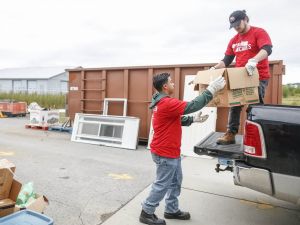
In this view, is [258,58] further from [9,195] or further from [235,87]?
[9,195]

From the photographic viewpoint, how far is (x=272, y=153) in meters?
2.95

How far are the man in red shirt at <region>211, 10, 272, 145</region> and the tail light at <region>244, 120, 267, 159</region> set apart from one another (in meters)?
0.94

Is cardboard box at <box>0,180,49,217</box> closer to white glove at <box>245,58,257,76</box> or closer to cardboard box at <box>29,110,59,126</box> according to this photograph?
white glove at <box>245,58,257,76</box>

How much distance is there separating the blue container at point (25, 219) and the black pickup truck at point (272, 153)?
198cm

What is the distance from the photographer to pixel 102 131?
8.88m

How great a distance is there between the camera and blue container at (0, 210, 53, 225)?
8.58ft

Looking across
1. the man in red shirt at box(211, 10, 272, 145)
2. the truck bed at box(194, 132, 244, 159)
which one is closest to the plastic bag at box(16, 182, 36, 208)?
the truck bed at box(194, 132, 244, 159)

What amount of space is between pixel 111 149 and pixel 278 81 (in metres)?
4.53

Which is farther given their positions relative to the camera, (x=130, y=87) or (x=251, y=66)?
(x=130, y=87)

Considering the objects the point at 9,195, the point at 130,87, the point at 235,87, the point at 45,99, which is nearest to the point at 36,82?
the point at 45,99

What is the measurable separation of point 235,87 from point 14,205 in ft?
8.53

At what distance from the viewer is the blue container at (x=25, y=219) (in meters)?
2.62

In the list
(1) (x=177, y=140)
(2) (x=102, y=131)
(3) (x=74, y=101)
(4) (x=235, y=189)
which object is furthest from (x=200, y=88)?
(3) (x=74, y=101)

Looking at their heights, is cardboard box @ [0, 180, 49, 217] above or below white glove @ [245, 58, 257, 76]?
below
